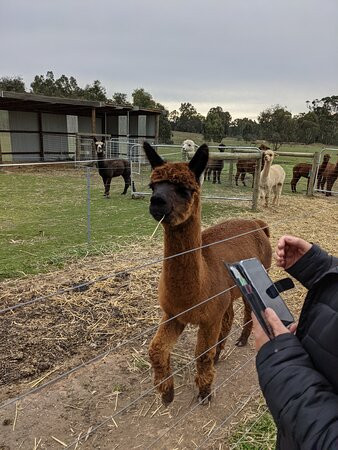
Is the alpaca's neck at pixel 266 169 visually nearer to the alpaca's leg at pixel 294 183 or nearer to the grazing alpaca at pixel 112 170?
the alpaca's leg at pixel 294 183

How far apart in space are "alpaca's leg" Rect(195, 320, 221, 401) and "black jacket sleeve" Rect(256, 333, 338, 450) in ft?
4.56

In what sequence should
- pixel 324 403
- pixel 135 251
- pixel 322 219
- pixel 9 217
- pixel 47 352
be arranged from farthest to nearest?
pixel 322 219 < pixel 9 217 < pixel 135 251 < pixel 47 352 < pixel 324 403

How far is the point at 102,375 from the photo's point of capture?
8.82 feet

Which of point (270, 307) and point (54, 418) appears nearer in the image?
point (270, 307)

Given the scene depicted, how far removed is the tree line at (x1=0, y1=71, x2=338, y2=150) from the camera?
41.8 metres

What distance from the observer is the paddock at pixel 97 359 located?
2168 millimetres

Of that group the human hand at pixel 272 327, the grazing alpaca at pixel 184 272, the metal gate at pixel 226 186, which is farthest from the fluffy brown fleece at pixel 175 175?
the metal gate at pixel 226 186

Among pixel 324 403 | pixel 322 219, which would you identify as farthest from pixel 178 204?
pixel 322 219

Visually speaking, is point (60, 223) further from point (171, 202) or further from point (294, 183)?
point (294, 183)

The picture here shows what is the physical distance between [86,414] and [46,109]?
60.1ft

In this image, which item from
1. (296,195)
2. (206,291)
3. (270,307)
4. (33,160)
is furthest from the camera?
(33,160)

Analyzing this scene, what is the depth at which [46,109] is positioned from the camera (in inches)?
714

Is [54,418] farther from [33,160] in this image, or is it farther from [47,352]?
[33,160]

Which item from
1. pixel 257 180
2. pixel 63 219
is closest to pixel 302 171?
pixel 257 180
